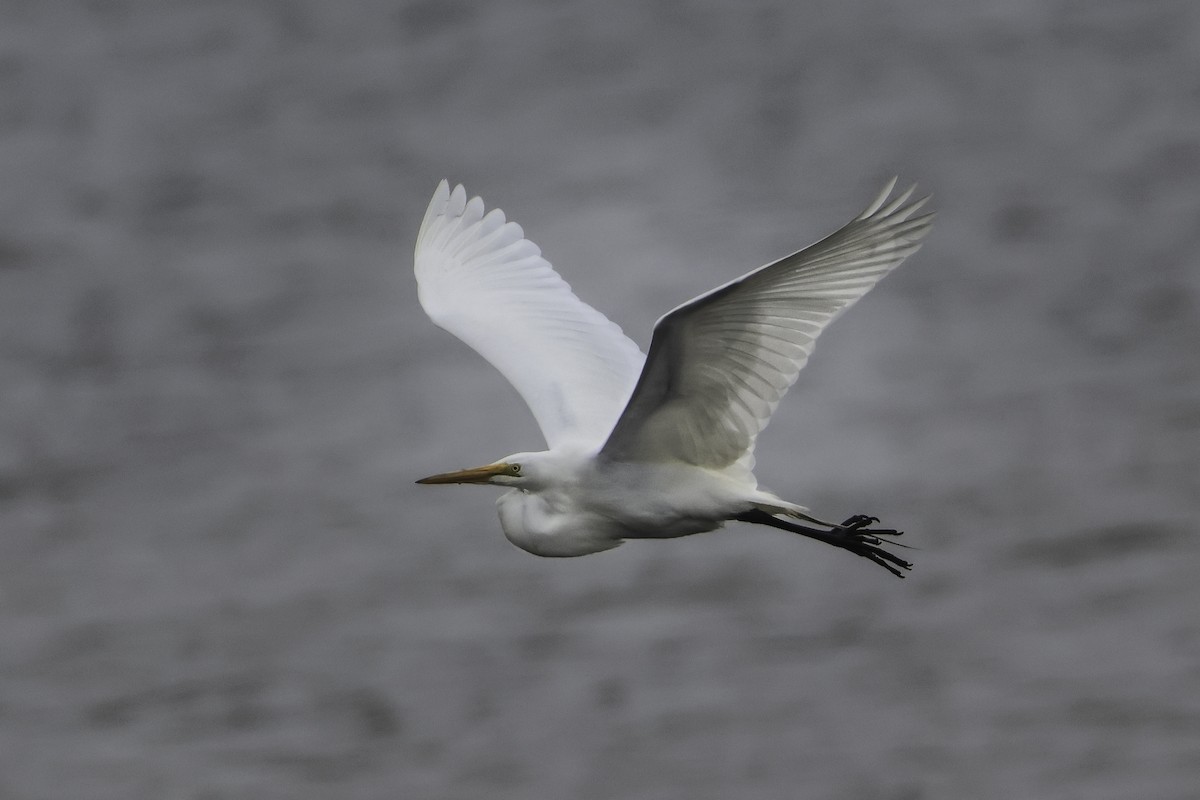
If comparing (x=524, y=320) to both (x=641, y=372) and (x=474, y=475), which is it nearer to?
(x=474, y=475)

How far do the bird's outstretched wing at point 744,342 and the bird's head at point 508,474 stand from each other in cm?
29

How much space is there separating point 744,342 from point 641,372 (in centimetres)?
29

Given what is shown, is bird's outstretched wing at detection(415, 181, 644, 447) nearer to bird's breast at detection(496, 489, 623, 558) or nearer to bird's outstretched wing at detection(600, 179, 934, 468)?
bird's breast at detection(496, 489, 623, 558)

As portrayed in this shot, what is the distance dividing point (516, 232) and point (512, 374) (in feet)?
2.59

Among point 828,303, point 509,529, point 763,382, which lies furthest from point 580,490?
point 828,303

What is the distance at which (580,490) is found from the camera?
518 centimetres

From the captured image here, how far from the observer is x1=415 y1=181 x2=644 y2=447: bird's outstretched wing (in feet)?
18.9

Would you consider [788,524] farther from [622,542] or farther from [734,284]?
[734,284]

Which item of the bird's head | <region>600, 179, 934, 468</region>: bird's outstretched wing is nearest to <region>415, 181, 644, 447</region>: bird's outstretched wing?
the bird's head

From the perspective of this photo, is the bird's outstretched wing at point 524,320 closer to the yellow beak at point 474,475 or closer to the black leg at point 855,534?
the yellow beak at point 474,475

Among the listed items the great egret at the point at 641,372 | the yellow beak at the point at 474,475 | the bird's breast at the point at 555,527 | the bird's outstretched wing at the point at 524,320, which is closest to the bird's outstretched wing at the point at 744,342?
the great egret at the point at 641,372

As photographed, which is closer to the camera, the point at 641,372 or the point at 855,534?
the point at 641,372

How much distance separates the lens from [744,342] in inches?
179

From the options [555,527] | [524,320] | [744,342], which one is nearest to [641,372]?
[744,342]
